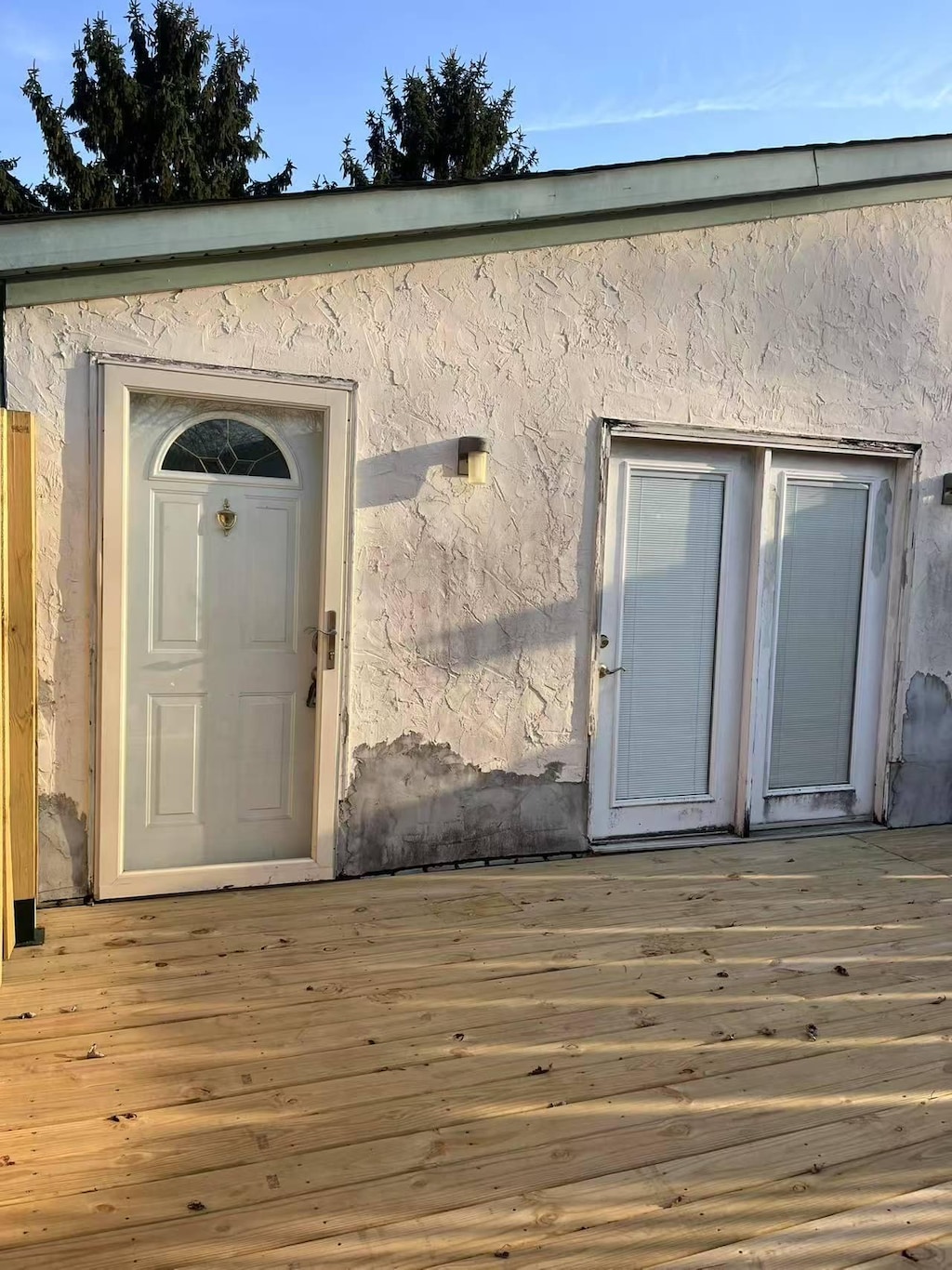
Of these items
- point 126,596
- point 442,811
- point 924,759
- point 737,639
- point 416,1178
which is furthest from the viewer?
point 924,759

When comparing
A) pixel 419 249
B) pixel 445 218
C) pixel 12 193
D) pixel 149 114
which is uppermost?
pixel 149 114

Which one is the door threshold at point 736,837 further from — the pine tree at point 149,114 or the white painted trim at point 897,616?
the pine tree at point 149,114

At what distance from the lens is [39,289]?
3.20 metres

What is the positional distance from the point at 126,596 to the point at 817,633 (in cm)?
343

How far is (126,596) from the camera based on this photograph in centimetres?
347

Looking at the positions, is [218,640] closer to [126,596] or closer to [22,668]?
[126,596]

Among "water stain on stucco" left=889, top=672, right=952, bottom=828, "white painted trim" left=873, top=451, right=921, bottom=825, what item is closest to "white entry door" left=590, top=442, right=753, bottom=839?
"white painted trim" left=873, top=451, right=921, bottom=825

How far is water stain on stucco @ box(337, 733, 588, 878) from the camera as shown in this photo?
3.85 meters

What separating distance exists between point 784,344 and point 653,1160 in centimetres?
376

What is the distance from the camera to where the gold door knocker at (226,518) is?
3.60m

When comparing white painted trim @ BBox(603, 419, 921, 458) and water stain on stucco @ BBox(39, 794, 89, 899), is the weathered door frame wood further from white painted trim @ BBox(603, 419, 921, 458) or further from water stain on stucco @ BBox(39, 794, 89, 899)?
white painted trim @ BBox(603, 419, 921, 458)

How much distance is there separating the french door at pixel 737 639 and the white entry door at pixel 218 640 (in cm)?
147

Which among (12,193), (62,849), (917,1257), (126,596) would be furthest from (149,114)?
(917,1257)

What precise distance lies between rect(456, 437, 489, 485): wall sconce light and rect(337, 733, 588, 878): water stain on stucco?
117cm
